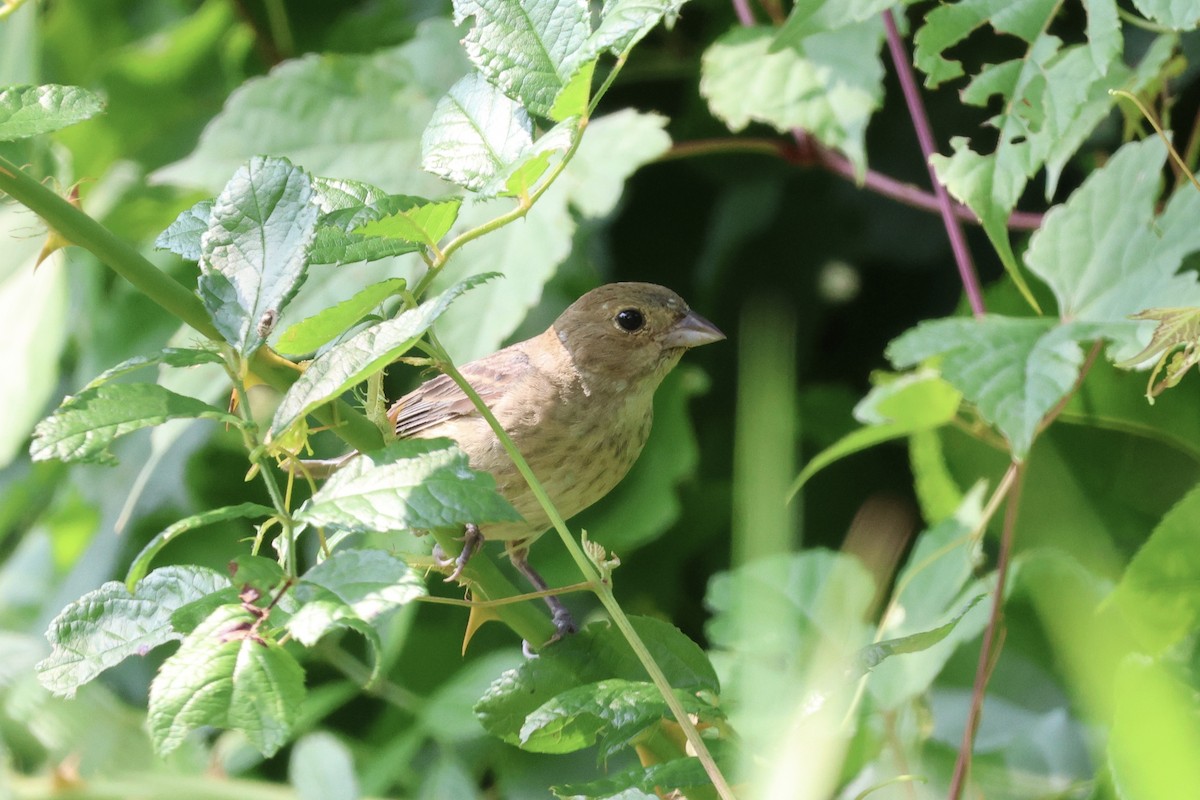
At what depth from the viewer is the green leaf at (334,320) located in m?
1.24

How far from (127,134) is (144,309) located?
0.70 m

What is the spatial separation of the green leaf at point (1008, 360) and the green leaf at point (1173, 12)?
20.1 inches

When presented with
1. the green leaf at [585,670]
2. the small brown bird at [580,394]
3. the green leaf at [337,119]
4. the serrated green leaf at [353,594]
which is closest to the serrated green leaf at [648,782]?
the green leaf at [585,670]

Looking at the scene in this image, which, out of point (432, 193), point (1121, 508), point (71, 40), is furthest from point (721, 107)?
point (71, 40)

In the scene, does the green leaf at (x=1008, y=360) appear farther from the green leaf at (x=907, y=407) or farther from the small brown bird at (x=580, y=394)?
the small brown bird at (x=580, y=394)

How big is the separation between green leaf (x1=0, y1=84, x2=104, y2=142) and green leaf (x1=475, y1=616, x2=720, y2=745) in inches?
32.7

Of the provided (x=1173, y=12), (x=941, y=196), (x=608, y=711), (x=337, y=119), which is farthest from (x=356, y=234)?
(x=337, y=119)

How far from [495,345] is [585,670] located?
1.16 metres

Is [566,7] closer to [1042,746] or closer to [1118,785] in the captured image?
[1118,785]

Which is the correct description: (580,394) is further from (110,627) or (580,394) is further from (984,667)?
(110,627)

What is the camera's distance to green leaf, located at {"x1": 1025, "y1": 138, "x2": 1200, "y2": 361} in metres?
2.16

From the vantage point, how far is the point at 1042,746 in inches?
103

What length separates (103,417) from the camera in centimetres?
117

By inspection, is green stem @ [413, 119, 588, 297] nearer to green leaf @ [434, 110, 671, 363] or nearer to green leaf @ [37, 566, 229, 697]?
green leaf @ [37, 566, 229, 697]
